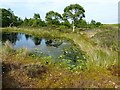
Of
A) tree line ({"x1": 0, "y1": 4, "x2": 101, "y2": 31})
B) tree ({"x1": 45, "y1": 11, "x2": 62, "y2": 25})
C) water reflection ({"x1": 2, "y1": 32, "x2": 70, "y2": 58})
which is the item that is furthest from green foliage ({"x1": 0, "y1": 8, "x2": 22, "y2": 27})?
water reflection ({"x1": 2, "y1": 32, "x2": 70, "y2": 58})

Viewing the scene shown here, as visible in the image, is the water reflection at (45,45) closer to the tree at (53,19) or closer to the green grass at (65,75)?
the green grass at (65,75)

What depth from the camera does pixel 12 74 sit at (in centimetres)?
998

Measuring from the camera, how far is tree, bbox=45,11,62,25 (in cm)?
5298

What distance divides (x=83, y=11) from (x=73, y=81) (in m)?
41.3

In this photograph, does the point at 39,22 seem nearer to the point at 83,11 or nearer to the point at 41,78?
the point at 83,11

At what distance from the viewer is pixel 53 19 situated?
53906mm

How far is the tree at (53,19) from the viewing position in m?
53.0

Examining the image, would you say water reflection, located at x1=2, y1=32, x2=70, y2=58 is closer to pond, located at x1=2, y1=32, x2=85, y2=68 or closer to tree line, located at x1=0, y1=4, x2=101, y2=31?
pond, located at x1=2, y1=32, x2=85, y2=68

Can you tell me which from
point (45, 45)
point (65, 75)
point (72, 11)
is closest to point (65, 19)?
point (72, 11)

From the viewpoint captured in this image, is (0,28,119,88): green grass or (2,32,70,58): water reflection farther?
(2,32,70,58): water reflection

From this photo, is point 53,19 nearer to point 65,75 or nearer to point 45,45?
point 45,45

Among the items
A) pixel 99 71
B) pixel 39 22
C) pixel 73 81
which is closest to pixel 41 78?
pixel 73 81

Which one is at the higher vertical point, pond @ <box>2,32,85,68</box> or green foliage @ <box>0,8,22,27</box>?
green foliage @ <box>0,8,22,27</box>

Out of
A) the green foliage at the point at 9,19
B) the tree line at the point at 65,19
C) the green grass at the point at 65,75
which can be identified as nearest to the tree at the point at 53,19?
the tree line at the point at 65,19
